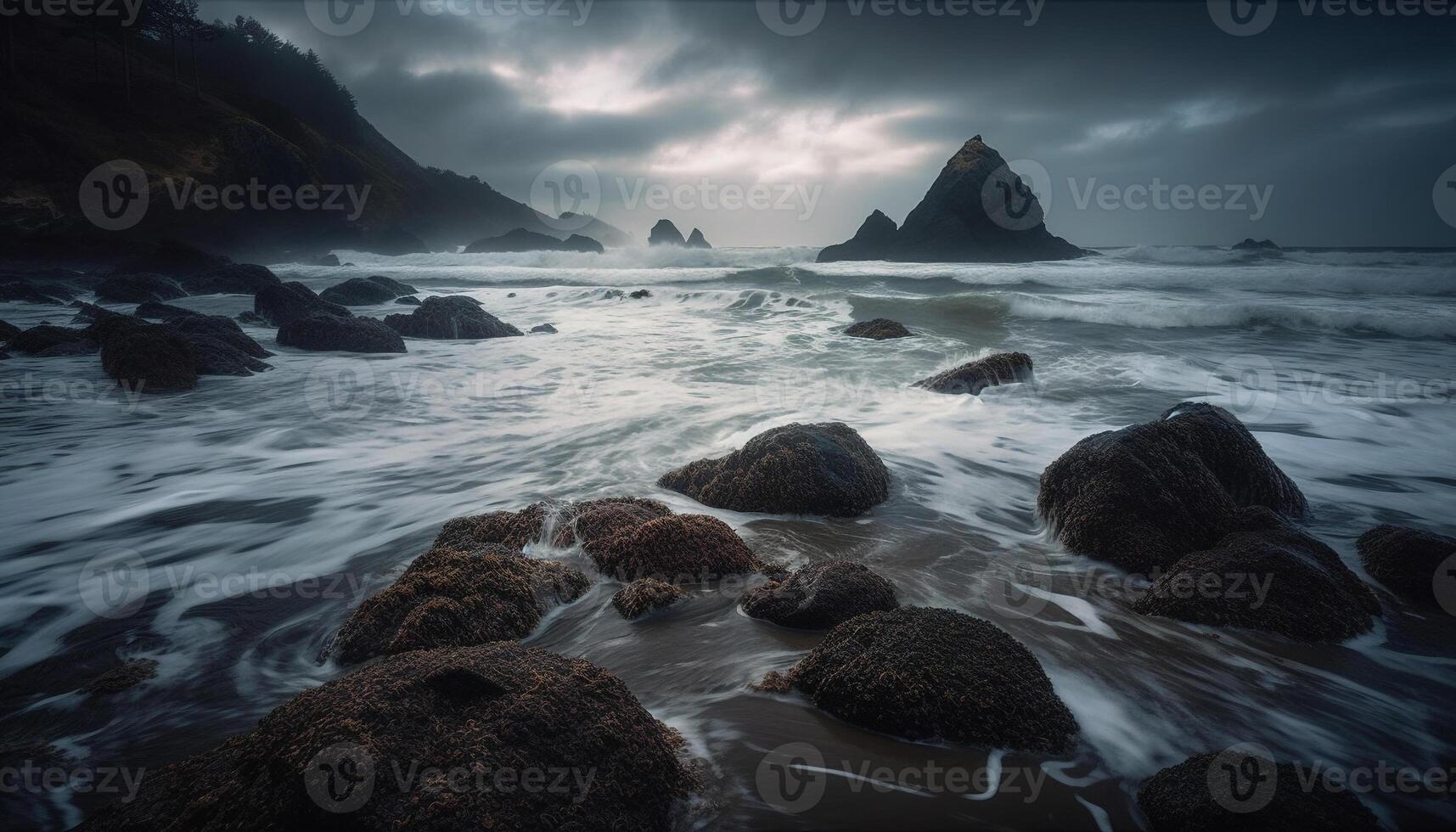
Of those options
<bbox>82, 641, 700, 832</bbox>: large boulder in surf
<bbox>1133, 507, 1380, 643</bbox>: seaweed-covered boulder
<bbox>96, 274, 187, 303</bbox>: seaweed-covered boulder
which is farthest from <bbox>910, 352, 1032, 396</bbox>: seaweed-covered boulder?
<bbox>96, 274, 187, 303</bbox>: seaweed-covered boulder

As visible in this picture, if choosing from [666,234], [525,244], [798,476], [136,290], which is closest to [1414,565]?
[798,476]

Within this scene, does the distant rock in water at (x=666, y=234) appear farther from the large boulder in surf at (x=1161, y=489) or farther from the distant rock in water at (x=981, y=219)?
the large boulder in surf at (x=1161, y=489)

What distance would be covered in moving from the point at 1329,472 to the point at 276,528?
993 centimetres

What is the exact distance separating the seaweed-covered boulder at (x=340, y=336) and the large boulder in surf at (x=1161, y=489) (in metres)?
12.7

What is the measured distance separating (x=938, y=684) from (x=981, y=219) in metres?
57.8

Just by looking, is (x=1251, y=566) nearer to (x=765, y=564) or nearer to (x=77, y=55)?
(x=765, y=564)

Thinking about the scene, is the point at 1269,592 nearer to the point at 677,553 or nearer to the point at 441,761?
the point at 677,553

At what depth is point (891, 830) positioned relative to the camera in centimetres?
206

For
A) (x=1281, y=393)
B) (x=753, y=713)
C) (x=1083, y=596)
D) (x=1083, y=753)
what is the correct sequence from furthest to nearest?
(x=1281, y=393) < (x=1083, y=596) < (x=753, y=713) < (x=1083, y=753)

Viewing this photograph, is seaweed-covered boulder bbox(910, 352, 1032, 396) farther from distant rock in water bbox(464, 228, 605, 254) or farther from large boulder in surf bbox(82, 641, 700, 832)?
distant rock in water bbox(464, 228, 605, 254)

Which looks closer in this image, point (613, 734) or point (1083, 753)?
point (613, 734)

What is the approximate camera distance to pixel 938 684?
2.53 meters

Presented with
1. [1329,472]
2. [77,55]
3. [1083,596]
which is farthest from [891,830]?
[77,55]

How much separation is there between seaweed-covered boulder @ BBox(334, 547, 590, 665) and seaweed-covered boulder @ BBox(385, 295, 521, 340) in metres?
13.0
